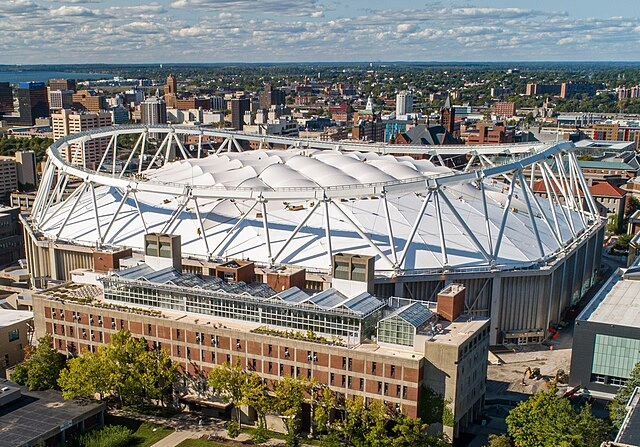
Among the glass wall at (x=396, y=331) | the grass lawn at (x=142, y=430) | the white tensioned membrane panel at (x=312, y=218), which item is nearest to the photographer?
the glass wall at (x=396, y=331)

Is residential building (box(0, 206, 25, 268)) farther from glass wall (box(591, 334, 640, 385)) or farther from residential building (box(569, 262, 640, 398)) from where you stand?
glass wall (box(591, 334, 640, 385))

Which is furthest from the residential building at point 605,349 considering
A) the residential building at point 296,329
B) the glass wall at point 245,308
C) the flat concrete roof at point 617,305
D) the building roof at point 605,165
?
the building roof at point 605,165

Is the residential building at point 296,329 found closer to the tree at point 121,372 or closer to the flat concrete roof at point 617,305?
the tree at point 121,372

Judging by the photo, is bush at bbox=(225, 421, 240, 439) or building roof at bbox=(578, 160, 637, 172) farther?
building roof at bbox=(578, 160, 637, 172)

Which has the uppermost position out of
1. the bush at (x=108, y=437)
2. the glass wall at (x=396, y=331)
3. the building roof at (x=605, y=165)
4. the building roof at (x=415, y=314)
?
the building roof at (x=415, y=314)

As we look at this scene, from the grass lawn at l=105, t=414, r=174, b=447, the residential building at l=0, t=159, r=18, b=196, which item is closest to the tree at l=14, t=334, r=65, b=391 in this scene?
the grass lawn at l=105, t=414, r=174, b=447

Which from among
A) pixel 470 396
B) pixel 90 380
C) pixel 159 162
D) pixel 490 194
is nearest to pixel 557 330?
pixel 490 194
